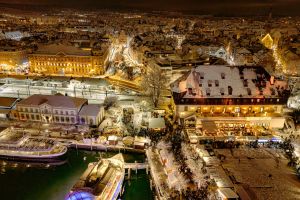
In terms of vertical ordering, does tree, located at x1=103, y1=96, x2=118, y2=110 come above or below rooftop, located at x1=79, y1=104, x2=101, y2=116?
below

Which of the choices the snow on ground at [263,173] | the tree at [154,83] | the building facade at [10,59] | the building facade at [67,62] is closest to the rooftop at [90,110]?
the tree at [154,83]

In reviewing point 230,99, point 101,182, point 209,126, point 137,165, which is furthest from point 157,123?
point 101,182

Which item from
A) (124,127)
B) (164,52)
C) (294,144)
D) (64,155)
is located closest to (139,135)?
(124,127)

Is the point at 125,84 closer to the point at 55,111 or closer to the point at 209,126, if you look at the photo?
the point at 55,111

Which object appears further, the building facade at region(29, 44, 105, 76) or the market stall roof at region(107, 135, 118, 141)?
the building facade at region(29, 44, 105, 76)

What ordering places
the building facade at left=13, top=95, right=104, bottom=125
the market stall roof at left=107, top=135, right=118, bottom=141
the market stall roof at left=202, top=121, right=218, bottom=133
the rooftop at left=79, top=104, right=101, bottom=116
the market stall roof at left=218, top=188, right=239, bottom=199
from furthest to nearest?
the building facade at left=13, top=95, right=104, bottom=125 < the rooftop at left=79, top=104, right=101, bottom=116 < the market stall roof at left=107, top=135, right=118, bottom=141 < the market stall roof at left=202, top=121, right=218, bottom=133 < the market stall roof at left=218, top=188, right=239, bottom=199

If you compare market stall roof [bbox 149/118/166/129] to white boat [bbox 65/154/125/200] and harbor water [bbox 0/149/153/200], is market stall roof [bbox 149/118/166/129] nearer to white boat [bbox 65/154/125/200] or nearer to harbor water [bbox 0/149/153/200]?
harbor water [bbox 0/149/153/200]

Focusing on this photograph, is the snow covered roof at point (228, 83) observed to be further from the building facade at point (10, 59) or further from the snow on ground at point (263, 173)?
the building facade at point (10, 59)

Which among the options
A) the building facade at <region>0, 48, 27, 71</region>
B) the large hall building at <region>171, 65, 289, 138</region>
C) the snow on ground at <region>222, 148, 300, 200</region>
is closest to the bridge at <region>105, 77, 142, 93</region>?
the large hall building at <region>171, 65, 289, 138</region>
